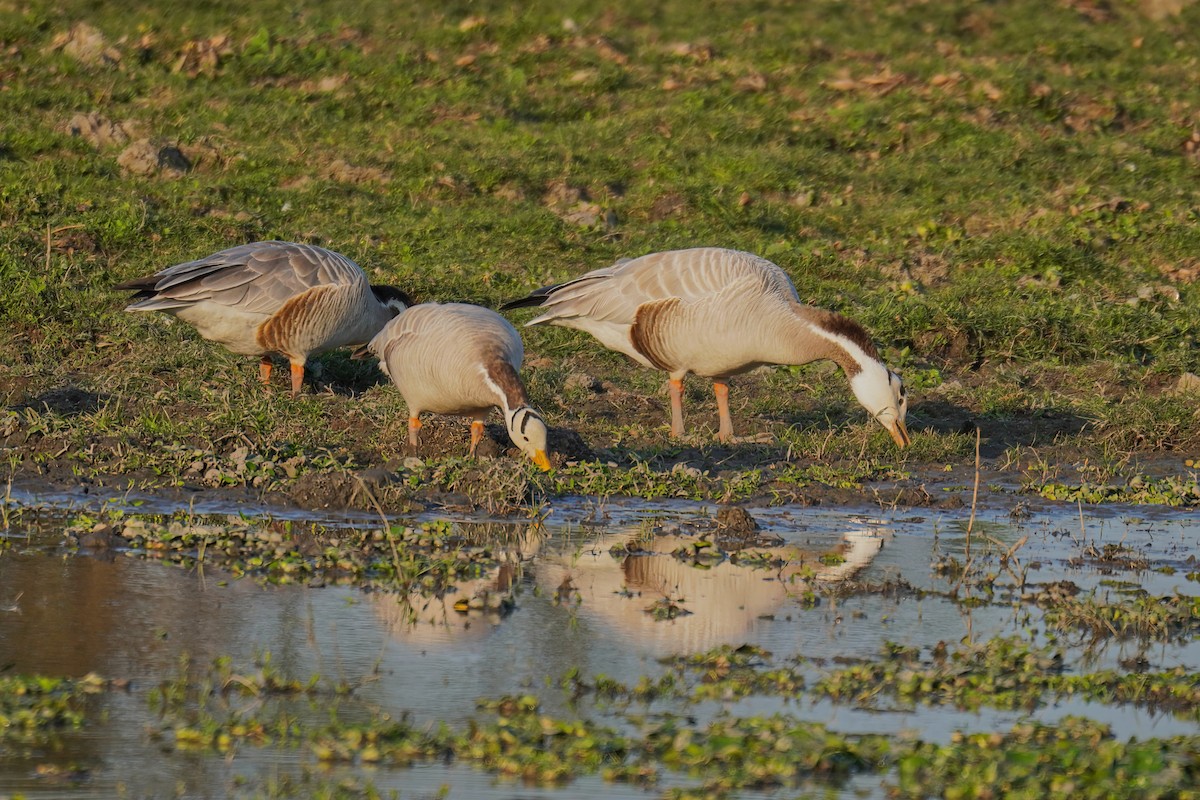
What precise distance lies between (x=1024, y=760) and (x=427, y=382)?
15.8ft

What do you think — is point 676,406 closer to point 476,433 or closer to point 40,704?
point 476,433

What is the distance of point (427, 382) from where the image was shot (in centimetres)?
877

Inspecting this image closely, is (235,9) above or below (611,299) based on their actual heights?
above

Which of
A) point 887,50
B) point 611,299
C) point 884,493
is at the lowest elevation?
point 884,493

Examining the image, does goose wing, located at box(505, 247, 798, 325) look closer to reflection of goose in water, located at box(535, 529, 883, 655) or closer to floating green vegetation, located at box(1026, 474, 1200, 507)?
floating green vegetation, located at box(1026, 474, 1200, 507)

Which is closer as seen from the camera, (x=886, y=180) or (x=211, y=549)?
(x=211, y=549)

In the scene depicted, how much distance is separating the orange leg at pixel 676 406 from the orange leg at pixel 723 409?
22 centimetres

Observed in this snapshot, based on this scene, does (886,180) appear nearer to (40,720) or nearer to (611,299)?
(611,299)

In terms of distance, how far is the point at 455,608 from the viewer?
605 cm

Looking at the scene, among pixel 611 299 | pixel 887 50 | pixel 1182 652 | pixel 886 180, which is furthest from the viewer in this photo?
pixel 887 50

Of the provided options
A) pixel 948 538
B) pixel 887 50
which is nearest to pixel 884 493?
pixel 948 538

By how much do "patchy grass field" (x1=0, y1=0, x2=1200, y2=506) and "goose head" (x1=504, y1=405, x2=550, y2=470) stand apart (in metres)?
0.20

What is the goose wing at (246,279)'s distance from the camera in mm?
10359

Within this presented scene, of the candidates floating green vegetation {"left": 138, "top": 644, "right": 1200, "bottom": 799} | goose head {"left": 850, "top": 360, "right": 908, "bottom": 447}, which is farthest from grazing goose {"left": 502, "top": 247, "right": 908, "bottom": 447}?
floating green vegetation {"left": 138, "top": 644, "right": 1200, "bottom": 799}
